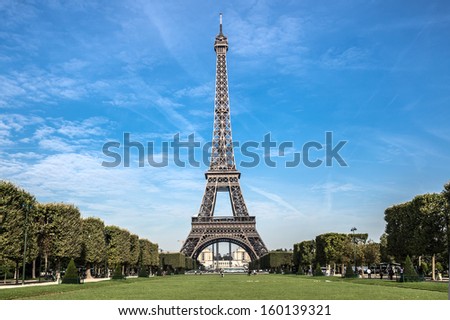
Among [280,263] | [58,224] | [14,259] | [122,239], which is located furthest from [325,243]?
[14,259]

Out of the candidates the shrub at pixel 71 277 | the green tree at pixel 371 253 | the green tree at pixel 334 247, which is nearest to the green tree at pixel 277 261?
A: the green tree at pixel 334 247

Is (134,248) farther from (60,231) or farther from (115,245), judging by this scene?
(60,231)

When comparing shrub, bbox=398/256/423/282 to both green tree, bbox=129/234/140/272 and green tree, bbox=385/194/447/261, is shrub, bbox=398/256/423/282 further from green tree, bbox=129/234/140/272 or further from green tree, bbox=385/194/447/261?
green tree, bbox=129/234/140/272

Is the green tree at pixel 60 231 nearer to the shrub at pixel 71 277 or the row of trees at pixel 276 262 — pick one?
the shrub at pixel 71 277

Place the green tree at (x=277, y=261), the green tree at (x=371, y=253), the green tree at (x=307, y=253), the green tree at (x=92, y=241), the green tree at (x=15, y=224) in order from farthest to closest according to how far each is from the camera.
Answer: the green tree at (x=277, y=261) < the green tree at (x=307, y=253) < the green tree at (x=371, y=253) < the green tree at (x=92, y=241) < the green tree at (x=15, y=224)

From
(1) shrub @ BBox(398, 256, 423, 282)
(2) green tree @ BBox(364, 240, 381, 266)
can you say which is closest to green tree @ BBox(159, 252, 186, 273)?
(2) green tree @ BBox(364, 240, 381, 266)
